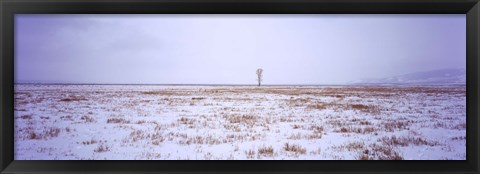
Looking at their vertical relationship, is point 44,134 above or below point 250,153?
above

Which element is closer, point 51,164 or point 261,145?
point 51,164

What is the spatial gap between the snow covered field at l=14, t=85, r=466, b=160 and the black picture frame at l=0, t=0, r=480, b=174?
14 centimetres

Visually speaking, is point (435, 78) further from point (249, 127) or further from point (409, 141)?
point (249, 127)

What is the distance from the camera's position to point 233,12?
1908mm

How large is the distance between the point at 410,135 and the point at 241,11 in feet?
14.8

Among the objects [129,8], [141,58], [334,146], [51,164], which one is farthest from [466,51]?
[141,58]

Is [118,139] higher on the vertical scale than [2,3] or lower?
lower

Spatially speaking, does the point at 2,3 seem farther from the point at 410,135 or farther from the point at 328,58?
the point at 328,58

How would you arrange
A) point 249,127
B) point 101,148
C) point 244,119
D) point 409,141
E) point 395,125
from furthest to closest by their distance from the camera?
point 244,119 → point 395,125 → point 249,127 → point 409,141 → point 101,148

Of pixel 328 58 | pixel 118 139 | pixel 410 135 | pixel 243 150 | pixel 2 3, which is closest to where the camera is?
pixel 2 3

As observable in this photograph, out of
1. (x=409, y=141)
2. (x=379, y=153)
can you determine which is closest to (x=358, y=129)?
(x=409, y=141)

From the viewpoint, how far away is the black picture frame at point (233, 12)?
185cm

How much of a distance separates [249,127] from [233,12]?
186 inches

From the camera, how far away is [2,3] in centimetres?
184
